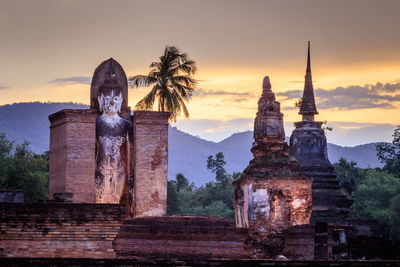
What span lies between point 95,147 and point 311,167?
2022 cm

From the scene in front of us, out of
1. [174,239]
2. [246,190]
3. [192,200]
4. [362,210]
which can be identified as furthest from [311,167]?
[192,200]

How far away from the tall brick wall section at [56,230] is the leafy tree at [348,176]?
54.8 metres

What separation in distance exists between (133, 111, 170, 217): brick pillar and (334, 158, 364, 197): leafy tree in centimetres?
4513

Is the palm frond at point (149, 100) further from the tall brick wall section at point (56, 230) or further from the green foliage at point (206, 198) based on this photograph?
the green foliage at point (206, 198)

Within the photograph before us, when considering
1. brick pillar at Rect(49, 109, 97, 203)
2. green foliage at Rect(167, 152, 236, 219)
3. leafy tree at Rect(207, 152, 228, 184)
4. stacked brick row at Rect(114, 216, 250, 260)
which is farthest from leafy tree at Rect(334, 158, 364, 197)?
stacked brick row at Rect(114, 216, 250, 260)

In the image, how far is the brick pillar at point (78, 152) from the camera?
98.5 ft

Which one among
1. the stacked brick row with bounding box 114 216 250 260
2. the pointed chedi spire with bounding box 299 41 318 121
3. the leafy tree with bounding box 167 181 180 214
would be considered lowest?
the stacked brick row with bounding box 114 216 250 260

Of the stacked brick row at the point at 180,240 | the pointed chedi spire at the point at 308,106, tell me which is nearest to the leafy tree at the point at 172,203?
the pointed chedi spire at the point at 308,106

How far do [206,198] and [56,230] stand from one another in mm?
75453

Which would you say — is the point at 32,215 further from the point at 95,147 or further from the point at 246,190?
the point at 246,190

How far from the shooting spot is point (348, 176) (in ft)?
257

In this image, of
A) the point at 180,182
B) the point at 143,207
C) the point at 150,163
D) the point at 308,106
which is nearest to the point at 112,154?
the point at 150,163

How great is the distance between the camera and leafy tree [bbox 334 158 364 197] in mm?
76500

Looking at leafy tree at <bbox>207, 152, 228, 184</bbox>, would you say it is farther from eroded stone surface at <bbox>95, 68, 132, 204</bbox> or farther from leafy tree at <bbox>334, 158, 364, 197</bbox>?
eroded stone surface at <bbox>95, 68, 132, 204</bbox>
